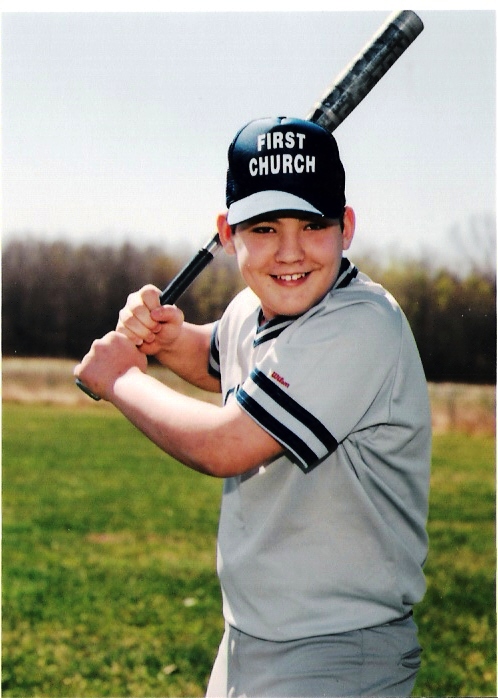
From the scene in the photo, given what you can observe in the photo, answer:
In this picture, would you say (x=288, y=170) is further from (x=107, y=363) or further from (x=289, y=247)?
(x=107, y=363)

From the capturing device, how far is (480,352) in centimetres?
685

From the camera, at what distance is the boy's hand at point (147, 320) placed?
8.75 ft

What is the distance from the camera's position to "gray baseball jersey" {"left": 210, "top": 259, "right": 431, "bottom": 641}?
6.66ft

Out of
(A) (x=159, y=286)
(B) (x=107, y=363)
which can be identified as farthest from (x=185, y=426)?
(A) (x=159, y=286)

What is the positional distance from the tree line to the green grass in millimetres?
1104

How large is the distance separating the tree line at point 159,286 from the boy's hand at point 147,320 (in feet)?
12.9

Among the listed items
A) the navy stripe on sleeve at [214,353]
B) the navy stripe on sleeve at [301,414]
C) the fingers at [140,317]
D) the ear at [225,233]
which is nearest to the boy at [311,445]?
the navy stripe on sleeve at [301,414]

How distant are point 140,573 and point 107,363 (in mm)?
3433

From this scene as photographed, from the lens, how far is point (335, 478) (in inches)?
83.4

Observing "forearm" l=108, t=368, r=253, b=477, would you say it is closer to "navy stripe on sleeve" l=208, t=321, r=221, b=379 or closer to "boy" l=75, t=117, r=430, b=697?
"boy" l=75, t=117, r=430, b=697

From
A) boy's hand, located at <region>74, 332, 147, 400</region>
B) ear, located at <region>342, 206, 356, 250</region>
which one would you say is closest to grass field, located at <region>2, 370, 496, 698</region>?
boy's hand, located at <region>74, 332, 147, 400</region>

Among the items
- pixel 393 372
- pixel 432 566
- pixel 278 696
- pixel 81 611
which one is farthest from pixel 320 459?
pixel 432 566

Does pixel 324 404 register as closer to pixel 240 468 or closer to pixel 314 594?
pixel 240 468

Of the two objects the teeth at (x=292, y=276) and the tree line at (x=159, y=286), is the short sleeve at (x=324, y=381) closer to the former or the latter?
the teeth at (x=292, y=276)
